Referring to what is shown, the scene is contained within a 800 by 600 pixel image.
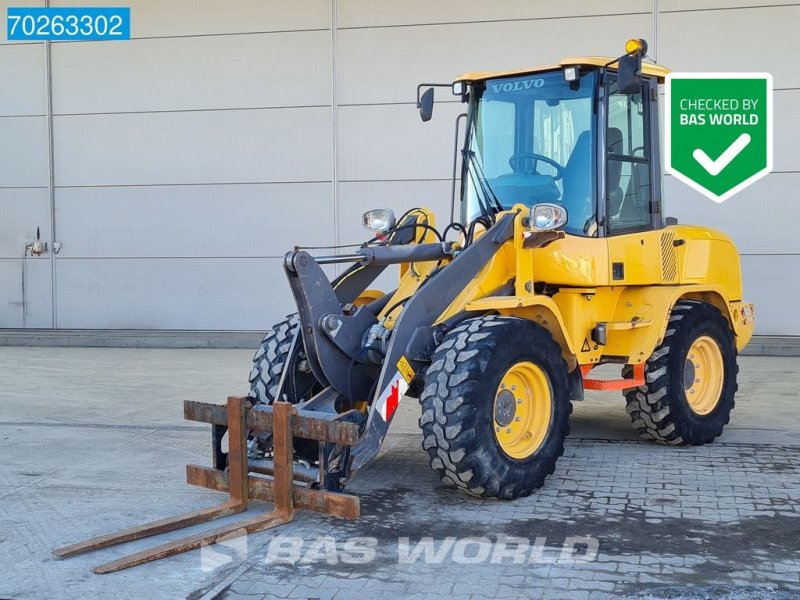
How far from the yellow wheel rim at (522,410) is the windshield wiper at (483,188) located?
1.29m

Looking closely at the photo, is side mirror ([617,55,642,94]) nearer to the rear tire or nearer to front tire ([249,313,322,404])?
the rear tire

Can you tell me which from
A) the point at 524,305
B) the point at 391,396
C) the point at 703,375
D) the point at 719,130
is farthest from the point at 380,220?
the point at 719,130

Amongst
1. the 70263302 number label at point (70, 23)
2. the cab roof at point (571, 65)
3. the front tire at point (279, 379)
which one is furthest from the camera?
the 70263302 number label at point (70, 23)

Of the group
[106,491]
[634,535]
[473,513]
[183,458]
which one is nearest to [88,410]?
[183,458]

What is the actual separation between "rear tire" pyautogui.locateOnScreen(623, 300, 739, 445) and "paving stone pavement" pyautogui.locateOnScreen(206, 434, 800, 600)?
36 centimetres

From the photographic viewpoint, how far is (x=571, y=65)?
7.11m

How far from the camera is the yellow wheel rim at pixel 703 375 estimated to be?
318 inches

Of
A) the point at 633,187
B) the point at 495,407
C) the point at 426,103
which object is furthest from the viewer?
the point at 426,103

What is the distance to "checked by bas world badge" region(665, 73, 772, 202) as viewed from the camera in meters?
14.6

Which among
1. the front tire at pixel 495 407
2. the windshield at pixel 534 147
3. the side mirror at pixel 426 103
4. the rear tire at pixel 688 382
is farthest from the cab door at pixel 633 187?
the side mirror at pixel 426 103

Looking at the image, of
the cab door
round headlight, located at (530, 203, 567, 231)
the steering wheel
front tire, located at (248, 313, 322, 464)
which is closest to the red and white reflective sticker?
front tire, located at (248, 313, 322, 464)

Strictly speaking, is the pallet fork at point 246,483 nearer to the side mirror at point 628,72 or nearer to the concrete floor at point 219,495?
the concrete floor at point 219,495

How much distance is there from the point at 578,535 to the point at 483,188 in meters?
2.89

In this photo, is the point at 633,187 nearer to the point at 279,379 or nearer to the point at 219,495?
the point at 279,379
